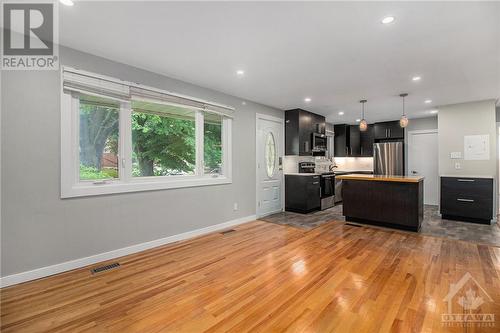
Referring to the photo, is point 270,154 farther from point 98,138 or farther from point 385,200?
point 98,138

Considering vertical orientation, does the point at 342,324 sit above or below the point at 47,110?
below

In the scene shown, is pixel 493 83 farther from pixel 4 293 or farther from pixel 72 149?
pixel 4 293

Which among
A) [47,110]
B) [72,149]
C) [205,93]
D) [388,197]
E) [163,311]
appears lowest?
[163,311]

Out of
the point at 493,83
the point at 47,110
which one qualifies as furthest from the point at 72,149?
the point at 493,83

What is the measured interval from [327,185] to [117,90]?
517cm

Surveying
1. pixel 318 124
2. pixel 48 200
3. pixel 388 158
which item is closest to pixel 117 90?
pixel 48 200

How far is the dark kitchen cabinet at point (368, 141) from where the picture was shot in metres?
7.55

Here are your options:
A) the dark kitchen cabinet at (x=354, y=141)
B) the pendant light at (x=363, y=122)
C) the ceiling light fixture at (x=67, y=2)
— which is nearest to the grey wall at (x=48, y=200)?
the ceiling light fixture at (x=67, y=2)

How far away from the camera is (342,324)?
1802mm

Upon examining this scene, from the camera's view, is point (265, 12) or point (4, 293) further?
point (4, 293)

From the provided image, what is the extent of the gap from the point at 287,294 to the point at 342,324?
21.8 inches

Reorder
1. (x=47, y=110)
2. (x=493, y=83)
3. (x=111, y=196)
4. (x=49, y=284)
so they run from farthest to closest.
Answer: (x=493, y=83)
(x=111, y=196)
(x=47, y=110)
(x=49, y=284)

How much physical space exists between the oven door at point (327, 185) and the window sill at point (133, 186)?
9.72 feet

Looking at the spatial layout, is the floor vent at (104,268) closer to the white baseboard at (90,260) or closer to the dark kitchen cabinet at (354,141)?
the white baseboard at (90,260)
